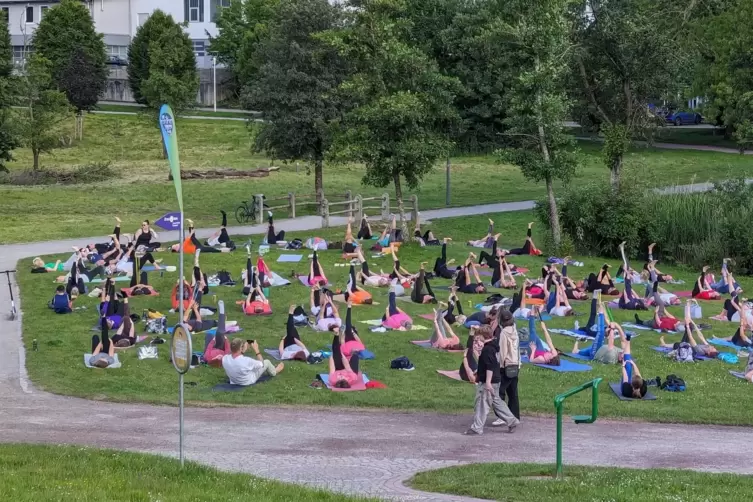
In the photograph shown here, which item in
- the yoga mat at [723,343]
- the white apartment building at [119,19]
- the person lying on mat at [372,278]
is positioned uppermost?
the white apartment building at [119,19]

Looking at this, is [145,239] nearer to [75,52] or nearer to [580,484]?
[580,484]

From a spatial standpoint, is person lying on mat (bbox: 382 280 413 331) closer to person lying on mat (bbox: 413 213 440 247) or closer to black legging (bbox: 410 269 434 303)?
black legging (bbox: 410 269 434 303)

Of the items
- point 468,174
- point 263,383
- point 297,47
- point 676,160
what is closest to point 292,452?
point 263,383

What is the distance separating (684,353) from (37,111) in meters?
45.6

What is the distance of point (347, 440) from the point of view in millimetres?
15281

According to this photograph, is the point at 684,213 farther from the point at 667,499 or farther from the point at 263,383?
the point at 667,499

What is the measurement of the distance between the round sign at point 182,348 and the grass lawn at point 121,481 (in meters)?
1.15

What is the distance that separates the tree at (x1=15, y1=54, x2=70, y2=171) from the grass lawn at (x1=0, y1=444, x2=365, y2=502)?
42.2 meters

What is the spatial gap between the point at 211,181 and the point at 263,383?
116 feet

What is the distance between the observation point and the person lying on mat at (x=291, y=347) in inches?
810

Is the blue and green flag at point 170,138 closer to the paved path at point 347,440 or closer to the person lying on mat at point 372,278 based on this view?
the paved path at point 347,440

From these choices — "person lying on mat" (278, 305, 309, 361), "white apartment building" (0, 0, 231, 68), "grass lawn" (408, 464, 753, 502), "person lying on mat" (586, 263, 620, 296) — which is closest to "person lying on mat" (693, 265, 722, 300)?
"person lying on mat" (586, 263, 620, 296)

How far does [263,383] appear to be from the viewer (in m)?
19.0

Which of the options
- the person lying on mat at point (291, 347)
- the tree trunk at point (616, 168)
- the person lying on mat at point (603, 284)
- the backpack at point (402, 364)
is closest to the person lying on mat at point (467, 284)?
the person lying on mat at point (603, 284)
